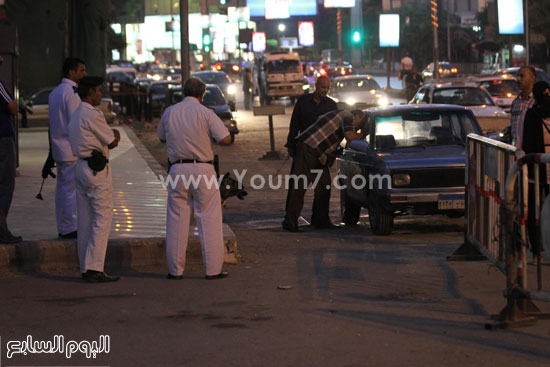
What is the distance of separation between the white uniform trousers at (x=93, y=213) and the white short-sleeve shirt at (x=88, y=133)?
124mm

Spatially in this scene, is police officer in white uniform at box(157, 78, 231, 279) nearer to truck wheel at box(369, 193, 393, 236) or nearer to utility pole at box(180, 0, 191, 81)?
truck wheel at box(369, 193, 393, 236)

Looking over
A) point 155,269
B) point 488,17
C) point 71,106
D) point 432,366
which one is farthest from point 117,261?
point 488,17

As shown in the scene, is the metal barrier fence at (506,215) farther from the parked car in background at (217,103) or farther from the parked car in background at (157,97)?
the parked car in background at (157,97)

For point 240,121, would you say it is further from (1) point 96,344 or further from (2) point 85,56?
(1) point 96,344

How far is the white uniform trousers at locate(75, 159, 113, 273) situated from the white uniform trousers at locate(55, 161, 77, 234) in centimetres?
122

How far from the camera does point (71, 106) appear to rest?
1059 cm

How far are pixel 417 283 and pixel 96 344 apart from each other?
3231mm

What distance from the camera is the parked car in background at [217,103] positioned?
28219mm

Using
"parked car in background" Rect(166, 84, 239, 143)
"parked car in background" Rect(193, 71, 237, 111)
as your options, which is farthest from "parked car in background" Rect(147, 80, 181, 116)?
"parked car in background" Rect(166, 84, 239, 143)

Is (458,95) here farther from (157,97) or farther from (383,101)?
(157,97)

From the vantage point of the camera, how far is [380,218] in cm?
1210

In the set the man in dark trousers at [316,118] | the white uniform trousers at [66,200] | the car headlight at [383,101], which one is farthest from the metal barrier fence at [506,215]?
the car headlight at [383,101]

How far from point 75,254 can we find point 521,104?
4.71 meters

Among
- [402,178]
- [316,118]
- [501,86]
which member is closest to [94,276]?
[402,178]
